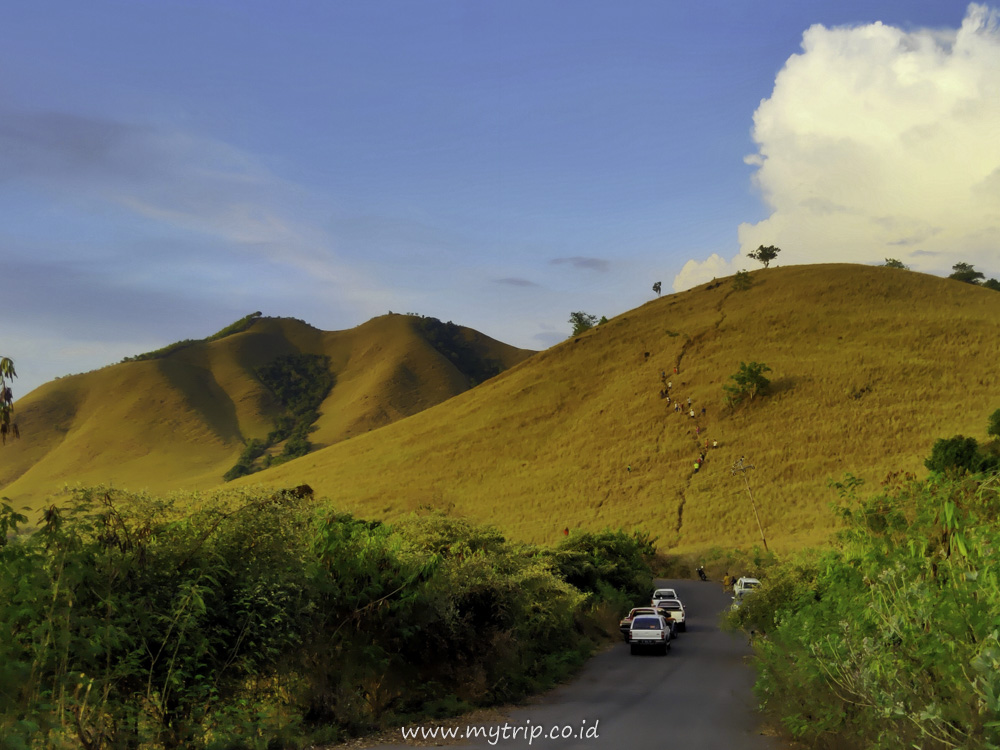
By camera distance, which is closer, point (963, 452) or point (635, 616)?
point (635, 616)

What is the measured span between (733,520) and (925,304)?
58.7 meters

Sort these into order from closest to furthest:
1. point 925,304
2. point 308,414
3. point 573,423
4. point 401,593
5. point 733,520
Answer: point 401,593 < point 733,520 < point 573,423 < point 925,304 < point 308,414

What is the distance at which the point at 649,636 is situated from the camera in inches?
976

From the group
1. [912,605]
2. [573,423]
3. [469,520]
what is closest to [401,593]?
[469,520]

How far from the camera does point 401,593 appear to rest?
14.3 metres

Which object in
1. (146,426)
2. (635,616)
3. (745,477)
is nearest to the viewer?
(635,616)

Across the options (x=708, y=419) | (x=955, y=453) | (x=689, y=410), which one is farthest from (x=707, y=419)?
(x=955, y=453)

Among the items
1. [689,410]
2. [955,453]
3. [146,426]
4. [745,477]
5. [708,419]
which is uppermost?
[146,426]

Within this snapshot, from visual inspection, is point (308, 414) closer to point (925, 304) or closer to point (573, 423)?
point (573, 423)

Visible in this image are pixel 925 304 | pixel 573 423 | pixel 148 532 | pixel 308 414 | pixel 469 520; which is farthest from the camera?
pixel 308 414

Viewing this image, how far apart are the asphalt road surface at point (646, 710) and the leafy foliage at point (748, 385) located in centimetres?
6887

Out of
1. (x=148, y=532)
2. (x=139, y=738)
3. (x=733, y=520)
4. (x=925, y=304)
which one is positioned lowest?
(x=733, y=520)

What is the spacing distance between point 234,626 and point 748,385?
86.5 meters

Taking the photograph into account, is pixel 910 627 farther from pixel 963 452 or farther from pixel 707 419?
pixel 707 419
